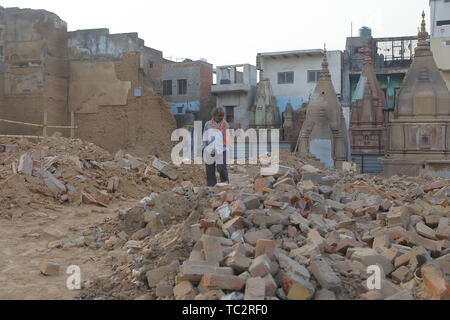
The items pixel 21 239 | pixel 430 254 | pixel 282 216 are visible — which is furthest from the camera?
pixel 21 239

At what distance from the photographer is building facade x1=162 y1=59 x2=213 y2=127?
2844 centimetres

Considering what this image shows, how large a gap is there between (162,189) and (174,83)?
19664 mm

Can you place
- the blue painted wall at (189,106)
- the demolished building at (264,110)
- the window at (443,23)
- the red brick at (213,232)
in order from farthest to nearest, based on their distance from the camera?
the window at (443,23) → the blue painted wall at (189,106) → the demolished building at (264,110) → the red brick at (213,232)

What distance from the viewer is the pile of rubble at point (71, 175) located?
7.66m

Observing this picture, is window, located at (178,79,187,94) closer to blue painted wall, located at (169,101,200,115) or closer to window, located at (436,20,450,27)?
blue painted wall, located at (169,101,200,115)

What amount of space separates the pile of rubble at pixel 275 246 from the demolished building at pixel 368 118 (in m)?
15.9

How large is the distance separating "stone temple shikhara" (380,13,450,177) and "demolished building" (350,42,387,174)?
609 cm

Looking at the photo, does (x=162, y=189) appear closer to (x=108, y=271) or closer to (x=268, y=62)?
(x=108, y=271)

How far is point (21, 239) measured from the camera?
5.70 meters

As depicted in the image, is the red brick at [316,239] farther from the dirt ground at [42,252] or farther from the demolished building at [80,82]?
the demolished building at [80,82]

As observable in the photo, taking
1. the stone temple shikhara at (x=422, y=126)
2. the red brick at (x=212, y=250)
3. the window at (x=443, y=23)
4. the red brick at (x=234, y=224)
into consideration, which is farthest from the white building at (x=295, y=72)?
the red brick at (x=212, y=250)
